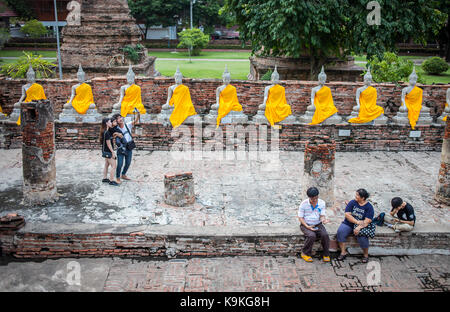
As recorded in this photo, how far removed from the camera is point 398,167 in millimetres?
9898

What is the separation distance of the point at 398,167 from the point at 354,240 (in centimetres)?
391

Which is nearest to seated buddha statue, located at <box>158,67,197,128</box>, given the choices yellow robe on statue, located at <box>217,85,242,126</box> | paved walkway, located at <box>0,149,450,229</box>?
yellow robe on statue, located at <box>217,85,242,126</box>

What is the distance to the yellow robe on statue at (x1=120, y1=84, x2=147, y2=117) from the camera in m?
11.0

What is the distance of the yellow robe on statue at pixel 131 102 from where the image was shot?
11031 mm

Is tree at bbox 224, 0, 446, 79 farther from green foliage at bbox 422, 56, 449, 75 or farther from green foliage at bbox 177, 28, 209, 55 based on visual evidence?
green foliage at bbox 177, 28, 209, 55

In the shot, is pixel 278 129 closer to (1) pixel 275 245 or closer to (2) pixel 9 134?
(1) pixel 275 245

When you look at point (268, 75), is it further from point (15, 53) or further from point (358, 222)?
point (15, 53)

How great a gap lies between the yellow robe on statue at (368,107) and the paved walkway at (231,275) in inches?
193

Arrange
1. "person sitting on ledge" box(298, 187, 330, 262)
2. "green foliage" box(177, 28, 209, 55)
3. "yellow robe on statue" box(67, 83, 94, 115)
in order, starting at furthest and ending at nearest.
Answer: "green foliage" box(177, 28, 209, 55) → "yellow robe on statue" box(67, 83, 94, 115) → "person sitting on ledge" box(298, 187, 330, 262)

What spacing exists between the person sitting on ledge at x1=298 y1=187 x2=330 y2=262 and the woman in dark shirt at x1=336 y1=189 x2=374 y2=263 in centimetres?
22

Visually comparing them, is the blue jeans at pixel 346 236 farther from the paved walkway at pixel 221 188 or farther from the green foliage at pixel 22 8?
the green foliage at pixel 22 8

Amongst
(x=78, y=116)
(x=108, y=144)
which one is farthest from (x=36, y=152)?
(x=78, y=116)

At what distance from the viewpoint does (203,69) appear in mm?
23797

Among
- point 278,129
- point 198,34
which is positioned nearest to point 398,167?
point 278,129
